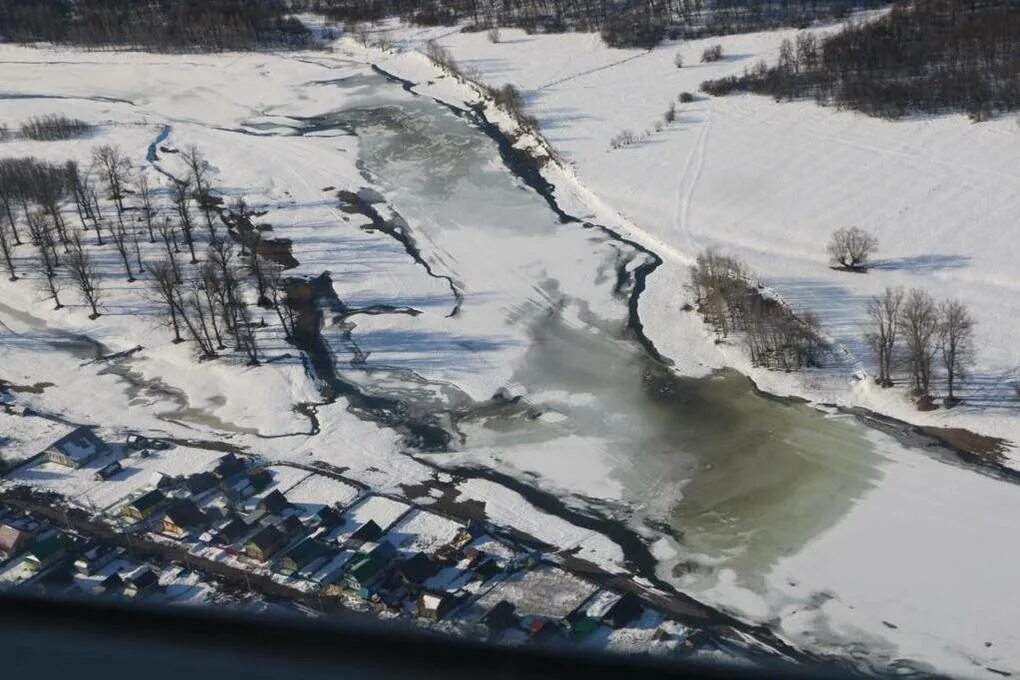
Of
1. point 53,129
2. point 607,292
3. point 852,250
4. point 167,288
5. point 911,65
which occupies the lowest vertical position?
point 607,292

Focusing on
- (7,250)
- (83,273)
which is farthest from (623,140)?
(7,250)

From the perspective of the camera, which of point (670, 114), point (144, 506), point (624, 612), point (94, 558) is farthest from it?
point (670, 114)

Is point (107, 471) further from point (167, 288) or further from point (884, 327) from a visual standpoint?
point (884, 327)

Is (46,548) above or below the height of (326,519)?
above

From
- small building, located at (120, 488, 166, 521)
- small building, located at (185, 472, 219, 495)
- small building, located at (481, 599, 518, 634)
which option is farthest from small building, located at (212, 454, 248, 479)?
small building, located at (481, 599, 518, 634)

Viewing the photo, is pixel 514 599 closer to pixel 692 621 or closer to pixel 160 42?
pixel 692 621

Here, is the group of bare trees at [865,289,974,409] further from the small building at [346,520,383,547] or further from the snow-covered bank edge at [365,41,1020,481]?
the small building at [346,520,383,547]
